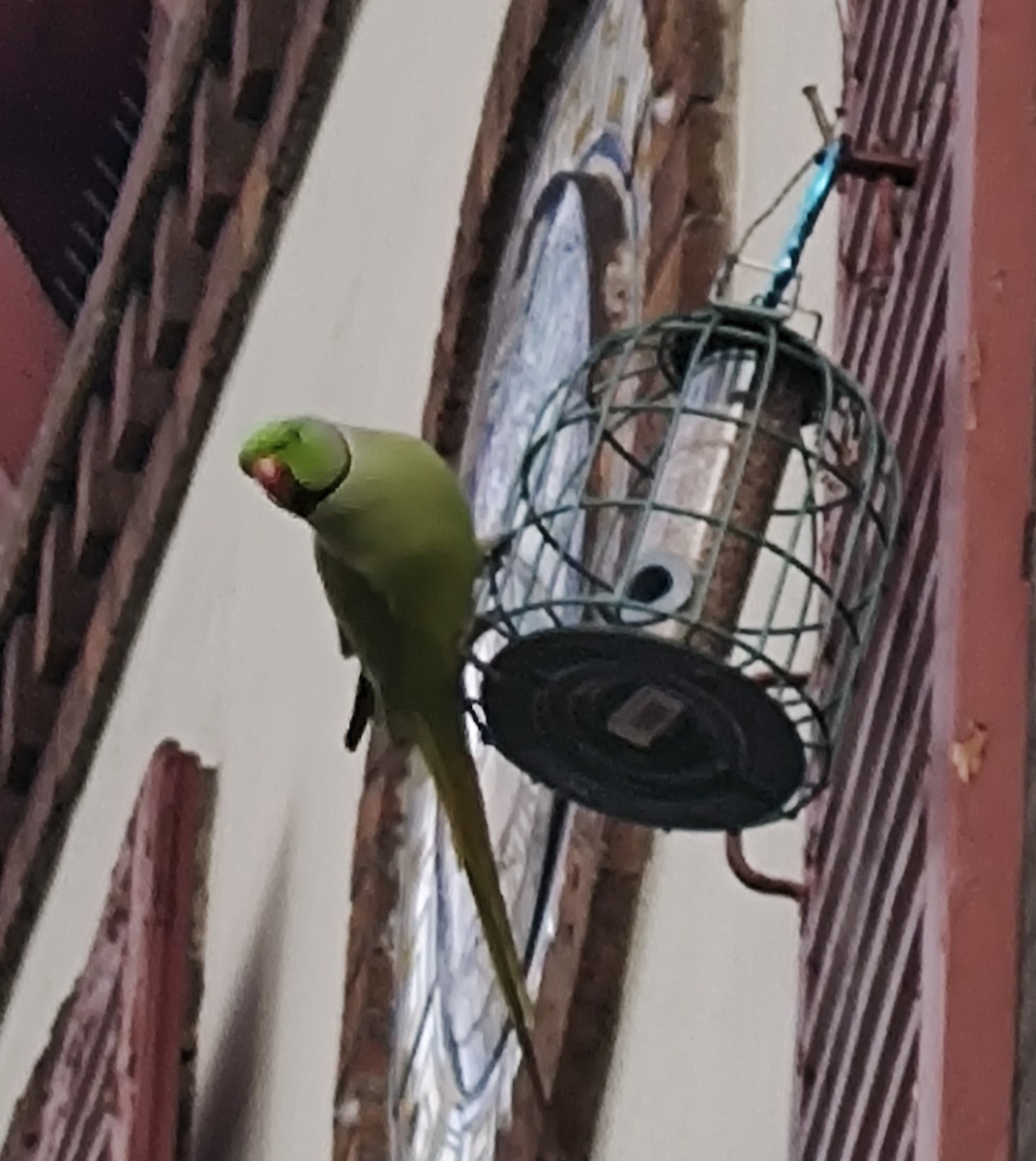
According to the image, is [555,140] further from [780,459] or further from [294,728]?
[780,459]

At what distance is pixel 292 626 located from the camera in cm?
243

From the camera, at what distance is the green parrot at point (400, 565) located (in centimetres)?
112

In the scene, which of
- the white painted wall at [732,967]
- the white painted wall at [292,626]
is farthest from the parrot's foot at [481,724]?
the white painted wall at [292,626]

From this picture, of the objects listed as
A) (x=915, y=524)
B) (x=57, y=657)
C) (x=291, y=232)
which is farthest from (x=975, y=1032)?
(x=57, y=657)

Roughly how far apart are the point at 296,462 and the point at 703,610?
0.25 metres

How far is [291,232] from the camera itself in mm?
2855

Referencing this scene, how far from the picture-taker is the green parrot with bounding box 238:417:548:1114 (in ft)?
3.67

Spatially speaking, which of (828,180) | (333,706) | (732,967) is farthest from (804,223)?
(333,706)

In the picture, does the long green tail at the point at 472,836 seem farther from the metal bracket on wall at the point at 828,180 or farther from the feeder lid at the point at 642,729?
the metal bracket on wall at the point at 828,180

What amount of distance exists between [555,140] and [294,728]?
24.1 inches

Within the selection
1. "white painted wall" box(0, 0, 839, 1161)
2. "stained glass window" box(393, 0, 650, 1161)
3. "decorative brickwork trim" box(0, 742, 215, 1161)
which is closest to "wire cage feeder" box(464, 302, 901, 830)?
"white painted wall" box(0, 0, 839, 1161)

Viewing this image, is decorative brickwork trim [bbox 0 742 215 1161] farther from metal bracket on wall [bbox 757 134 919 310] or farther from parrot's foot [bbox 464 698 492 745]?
metal bracket on wall [bbox 757 134 919 310]

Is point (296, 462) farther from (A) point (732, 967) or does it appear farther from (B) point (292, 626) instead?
(B) point (292, 626)

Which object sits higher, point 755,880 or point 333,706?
point 333,706
